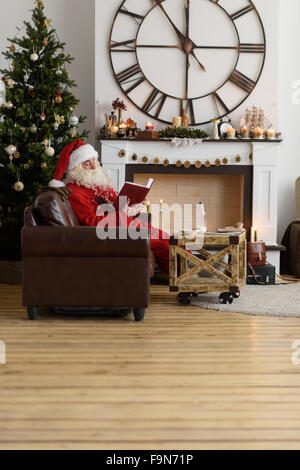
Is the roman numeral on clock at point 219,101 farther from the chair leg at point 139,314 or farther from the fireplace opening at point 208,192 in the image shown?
the chair leg at point 139,314

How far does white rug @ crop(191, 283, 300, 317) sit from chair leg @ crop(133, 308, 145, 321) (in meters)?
0.59

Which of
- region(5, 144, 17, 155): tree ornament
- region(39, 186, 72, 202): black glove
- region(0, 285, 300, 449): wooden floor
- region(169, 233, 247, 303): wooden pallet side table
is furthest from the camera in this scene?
region(5, 144, 17, 155): tree ornament

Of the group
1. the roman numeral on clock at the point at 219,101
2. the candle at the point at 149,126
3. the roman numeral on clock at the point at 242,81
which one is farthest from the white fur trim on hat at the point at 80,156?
the roman numeral on clock at the point at 242,81

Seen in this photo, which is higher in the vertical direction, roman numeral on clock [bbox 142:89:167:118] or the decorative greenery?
roman numeral on clock [bbox 142:89:167:118]

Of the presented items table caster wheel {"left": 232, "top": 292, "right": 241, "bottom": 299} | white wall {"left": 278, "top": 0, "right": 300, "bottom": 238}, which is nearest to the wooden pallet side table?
table caster wheel {"left": 232, "top": 292, "right": 241, "bottom": 299}

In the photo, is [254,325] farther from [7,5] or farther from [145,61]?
[7,5]

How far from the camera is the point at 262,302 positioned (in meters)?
4.35

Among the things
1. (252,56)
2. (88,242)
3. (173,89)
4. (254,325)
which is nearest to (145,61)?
(173,89)

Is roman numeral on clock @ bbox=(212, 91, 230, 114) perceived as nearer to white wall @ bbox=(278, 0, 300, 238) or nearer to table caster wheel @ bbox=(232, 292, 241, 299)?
white wall @ bbox=(278, 0, 300, 238)

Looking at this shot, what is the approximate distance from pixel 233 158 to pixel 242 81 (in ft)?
2.58

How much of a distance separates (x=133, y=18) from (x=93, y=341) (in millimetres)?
3783

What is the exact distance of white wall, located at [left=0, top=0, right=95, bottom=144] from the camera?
614cm

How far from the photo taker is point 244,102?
6.02 metres
